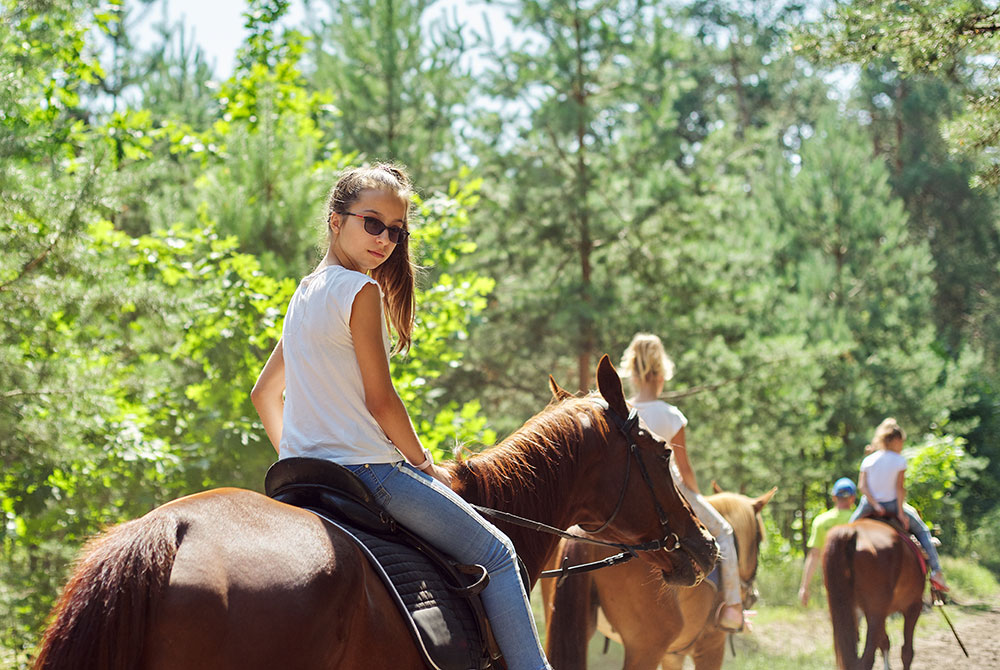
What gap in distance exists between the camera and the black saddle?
2.57 meters

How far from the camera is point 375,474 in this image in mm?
2719

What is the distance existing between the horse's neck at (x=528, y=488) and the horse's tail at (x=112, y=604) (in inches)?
52.5

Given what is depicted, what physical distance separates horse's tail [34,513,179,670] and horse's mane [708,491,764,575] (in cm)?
520

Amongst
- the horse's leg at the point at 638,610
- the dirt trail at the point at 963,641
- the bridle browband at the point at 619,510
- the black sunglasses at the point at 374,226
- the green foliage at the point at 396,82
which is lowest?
the dirt trail at the point at 963,641

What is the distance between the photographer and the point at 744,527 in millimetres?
6844

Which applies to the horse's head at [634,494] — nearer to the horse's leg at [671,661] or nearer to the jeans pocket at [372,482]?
the jeans pocket at [372,482]

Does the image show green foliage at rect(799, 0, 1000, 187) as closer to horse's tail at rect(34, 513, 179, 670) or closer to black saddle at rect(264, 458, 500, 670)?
black saddle at rect(264, 458, 500, 670)

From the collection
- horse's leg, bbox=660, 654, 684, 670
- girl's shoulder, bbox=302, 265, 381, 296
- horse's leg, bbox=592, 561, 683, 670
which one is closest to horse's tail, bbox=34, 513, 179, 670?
girl's shoulder, bbox=302, 265, 381, 296

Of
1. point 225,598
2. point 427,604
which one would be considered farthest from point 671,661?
point 225,598

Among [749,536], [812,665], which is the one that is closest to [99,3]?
[749,536]

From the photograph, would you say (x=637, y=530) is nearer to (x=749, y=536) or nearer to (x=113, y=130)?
(x=749, y=536)

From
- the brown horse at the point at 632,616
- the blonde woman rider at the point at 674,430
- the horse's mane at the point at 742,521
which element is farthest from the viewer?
the horse's mane at the point at 742,521

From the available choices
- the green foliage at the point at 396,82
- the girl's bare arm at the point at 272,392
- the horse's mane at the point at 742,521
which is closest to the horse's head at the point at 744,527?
the horse's mane at the point at 742,521

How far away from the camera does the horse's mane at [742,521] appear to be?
671 cm
